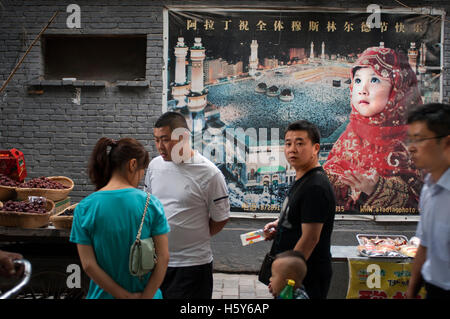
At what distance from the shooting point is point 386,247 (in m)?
4.28

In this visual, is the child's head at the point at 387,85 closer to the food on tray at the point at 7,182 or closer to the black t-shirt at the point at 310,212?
the black t-shirt at the point at 310,212

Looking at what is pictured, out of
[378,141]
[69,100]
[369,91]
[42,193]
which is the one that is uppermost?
[369,91]

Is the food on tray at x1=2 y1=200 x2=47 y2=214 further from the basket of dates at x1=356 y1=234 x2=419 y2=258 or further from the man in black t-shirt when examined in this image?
the basket of dates at x1=356 y1=234 x2=419 y2=258

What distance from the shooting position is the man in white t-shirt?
3.01 meters

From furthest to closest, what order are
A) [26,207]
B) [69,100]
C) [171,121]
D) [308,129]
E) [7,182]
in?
1. [69,100]
2. [7,182]
3. [26,207]
4. [171,121]
5. [308,129]

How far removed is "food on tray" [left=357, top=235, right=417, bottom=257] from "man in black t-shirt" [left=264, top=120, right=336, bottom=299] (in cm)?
154

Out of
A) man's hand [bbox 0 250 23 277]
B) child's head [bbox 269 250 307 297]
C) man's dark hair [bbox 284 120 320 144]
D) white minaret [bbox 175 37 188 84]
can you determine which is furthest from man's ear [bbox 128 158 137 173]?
white minaret [bbox 175 37 188 84]

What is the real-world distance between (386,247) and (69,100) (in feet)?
16.1

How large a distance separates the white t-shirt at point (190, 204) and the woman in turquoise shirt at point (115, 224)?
67cm

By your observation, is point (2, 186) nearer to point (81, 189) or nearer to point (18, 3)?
point (81, 189)

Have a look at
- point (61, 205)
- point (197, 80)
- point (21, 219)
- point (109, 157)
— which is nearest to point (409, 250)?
point (109, 157)

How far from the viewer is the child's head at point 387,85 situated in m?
5.91

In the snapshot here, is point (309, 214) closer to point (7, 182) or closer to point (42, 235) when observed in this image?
point (42, 235)

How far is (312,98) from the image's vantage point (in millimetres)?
5988
